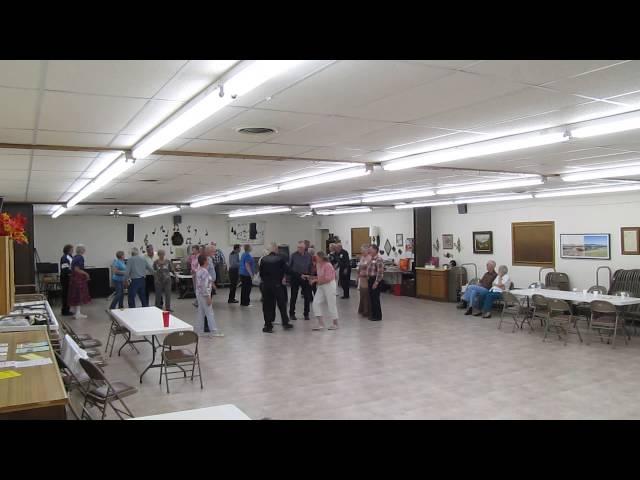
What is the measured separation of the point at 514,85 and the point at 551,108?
0.87 metres

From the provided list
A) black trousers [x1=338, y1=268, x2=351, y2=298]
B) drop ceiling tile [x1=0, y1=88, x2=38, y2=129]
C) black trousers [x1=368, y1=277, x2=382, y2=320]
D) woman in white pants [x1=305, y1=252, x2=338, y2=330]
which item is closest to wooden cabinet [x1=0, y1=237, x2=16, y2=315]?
drop ceiling tile [x1=0, y1=88, x2=38, y2=129]

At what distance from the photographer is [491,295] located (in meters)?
11.6

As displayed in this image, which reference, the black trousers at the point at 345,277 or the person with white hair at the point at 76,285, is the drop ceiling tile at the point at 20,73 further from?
the black trousers at the point at 345,277

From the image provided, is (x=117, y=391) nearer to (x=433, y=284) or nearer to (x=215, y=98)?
(x=215, y=98)

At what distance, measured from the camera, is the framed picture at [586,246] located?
1125 cm

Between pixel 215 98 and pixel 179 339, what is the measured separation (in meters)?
3.70

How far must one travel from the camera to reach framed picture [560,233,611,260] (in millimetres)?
11250

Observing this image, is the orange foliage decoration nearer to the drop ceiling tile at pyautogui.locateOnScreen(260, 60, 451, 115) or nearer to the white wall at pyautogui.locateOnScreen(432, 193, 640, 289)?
the drop ceiling tile at pyautogui.locateOnScreen(260, 60, 451, 115)

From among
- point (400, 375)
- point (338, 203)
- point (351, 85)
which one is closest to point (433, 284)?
point (338, 203)

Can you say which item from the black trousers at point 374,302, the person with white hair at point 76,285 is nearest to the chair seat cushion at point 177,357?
the black trousers at point 374,302

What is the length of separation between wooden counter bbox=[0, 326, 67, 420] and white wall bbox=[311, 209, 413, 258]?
46.3 feet

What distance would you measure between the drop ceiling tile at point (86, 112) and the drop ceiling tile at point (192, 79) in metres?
0.33
